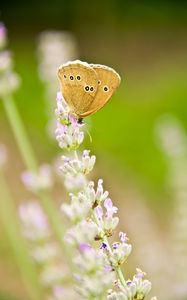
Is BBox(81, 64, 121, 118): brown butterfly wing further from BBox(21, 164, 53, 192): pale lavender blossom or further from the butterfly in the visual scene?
BBox(21, 164, 53, 192): pale lavender blossom

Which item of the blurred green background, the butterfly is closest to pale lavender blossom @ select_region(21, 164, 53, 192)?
the butterfly

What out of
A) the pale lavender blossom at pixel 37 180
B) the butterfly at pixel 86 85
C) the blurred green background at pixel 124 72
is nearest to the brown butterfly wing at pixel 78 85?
the butterfly at pixel 86 85

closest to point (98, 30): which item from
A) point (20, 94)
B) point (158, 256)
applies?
point (20, 94)

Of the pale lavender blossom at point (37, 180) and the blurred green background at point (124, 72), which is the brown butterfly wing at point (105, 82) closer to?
the pale lavender blossom at point (37, 180)

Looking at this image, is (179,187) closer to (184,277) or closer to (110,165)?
(184,277)

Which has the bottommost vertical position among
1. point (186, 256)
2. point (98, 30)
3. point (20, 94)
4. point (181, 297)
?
point (181, 297)

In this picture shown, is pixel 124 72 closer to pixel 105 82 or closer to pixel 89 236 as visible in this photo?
pixel 105 82

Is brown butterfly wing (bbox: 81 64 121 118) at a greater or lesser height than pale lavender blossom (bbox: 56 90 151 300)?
greater

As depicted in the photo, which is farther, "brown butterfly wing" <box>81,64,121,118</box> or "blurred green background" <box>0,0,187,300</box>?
"blurred green background" <box>0,0,187,300</box>
